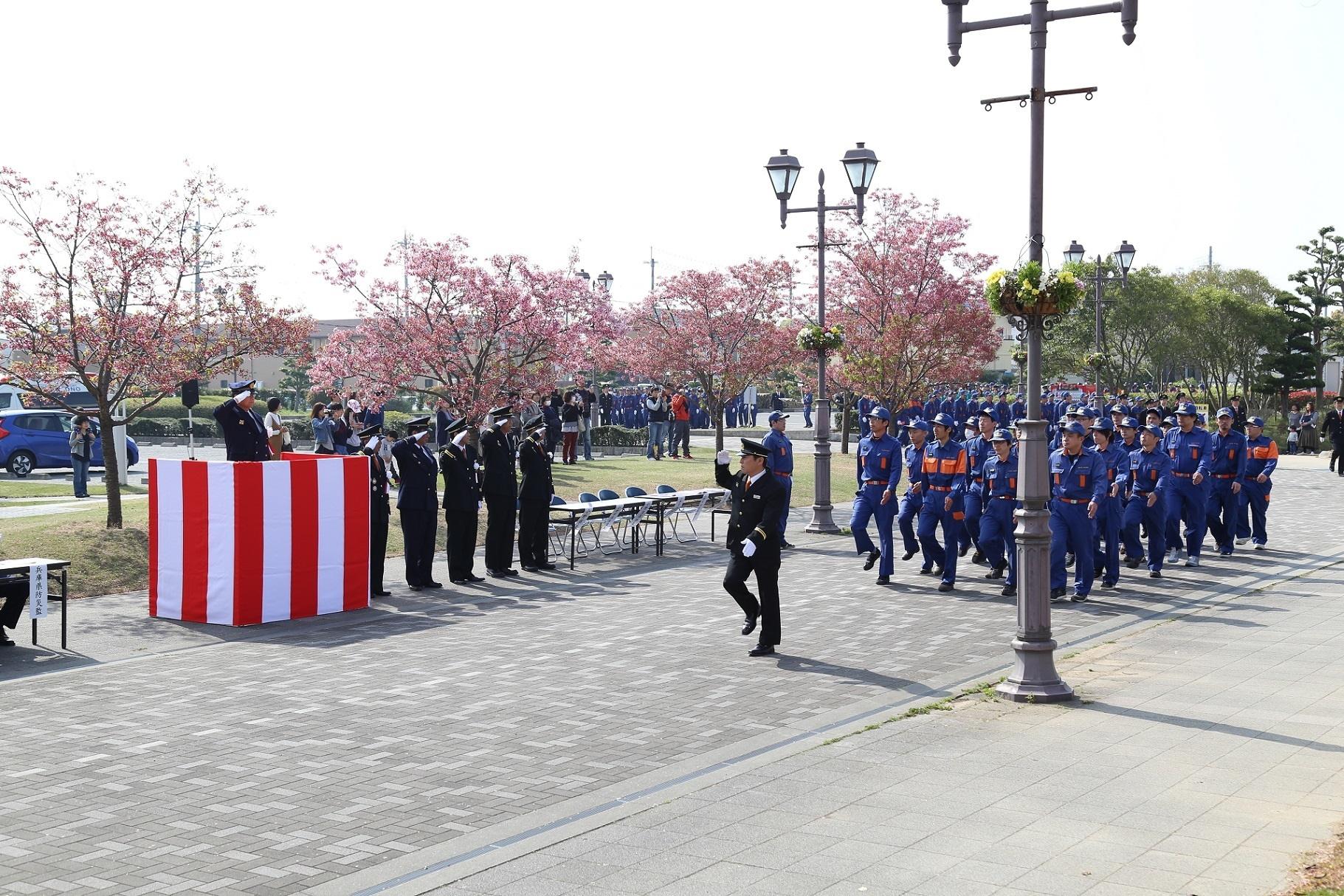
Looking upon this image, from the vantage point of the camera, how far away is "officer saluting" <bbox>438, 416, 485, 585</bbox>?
15586 mm

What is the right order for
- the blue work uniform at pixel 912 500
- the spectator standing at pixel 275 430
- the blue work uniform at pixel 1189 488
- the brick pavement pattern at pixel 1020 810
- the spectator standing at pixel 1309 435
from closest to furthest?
the brick pavement pattern at pixel 1020 810, the blue work uniform at pixel 912 500, the blue work uniform at pixel 1189 488, the spectator standing at pixel 275 430, the spectator standing at pixel 1309 435

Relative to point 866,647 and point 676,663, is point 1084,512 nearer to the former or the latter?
point 866,647

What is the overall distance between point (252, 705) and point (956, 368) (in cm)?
2846

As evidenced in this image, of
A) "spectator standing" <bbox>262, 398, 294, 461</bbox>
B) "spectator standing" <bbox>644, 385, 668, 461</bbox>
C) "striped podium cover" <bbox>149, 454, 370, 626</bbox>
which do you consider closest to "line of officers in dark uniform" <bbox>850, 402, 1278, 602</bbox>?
"striped podium cover" <bbox>149, 454, 370, 626</bbox>

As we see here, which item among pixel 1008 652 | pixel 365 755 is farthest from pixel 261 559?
pixel 1008 652

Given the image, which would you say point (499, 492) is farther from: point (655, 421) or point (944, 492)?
point (655, 421)

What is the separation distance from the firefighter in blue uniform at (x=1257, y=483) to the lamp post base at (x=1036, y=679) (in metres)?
10.5

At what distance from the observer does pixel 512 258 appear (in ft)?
75.6

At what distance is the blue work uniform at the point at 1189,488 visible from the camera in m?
17.1

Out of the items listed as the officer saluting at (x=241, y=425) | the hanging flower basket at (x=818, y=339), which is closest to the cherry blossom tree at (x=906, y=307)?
the hanging flower basket at (x=818, y=339)

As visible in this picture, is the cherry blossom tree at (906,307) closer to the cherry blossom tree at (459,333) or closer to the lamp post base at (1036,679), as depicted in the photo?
the cherry blossom tree at (459,333)

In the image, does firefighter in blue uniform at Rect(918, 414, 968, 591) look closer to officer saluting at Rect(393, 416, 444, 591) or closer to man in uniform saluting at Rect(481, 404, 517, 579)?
man in uniform saluting at Rect(481, 404, 517, 579)

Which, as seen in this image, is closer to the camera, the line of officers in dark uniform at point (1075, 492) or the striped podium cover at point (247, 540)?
the striped podium cover at point (247, 540)

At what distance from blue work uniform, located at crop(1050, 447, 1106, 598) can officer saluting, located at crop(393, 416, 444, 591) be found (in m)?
6.70
